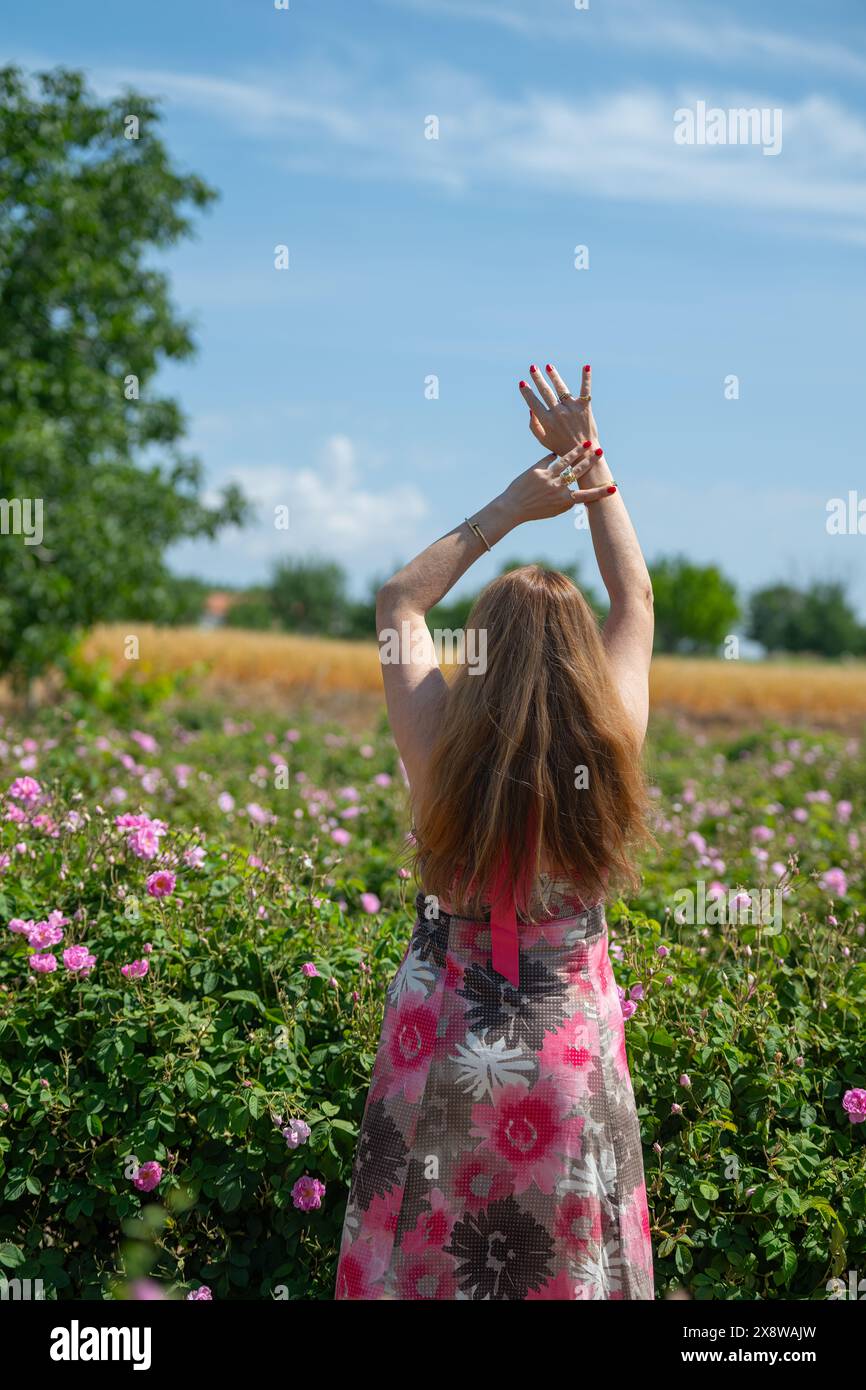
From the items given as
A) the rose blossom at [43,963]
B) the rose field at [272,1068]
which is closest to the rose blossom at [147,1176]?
the rose field at [272,1068]

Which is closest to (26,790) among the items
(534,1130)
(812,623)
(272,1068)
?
(272,1068)

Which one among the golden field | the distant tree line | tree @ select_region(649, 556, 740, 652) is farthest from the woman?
tree @ select_region(649, 556, 740, 652)

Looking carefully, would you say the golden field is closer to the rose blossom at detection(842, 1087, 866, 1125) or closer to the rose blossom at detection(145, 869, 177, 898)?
the rose blossom at detection(145, 869, 177, 898)

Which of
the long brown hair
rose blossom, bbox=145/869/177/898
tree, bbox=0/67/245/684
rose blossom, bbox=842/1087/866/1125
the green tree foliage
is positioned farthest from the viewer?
the green tree foliage

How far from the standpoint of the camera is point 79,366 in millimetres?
10711

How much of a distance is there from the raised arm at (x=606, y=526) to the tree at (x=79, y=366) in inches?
280

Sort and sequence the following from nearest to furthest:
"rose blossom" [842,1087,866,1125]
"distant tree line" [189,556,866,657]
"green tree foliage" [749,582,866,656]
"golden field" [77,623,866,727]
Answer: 1. "rose blossom" [842,1087,866,1125]
2. "golden field" [77,623,866,727]
3. "distant tree line" [189,556,866,657]
4. "green tree foliage" [749,582,866,656]

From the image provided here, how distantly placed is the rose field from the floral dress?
0.05 metres

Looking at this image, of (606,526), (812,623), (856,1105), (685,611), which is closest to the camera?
(606,526)

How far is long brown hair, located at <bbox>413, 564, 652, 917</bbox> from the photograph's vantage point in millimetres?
2027

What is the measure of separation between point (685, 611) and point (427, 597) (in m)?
76.7

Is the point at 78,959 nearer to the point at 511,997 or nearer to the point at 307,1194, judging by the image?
the point at 307,1194

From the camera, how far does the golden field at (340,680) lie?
1841cm
